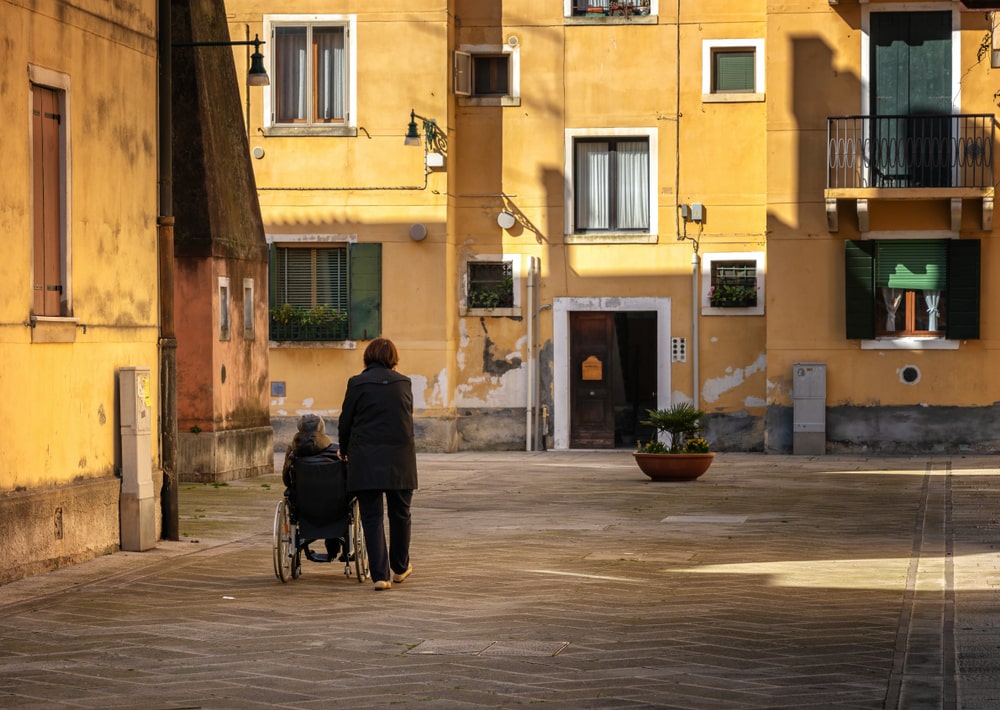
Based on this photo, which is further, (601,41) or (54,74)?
(601,41)

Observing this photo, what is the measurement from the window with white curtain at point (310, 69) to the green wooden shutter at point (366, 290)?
216 centimetres

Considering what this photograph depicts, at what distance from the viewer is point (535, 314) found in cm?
2811

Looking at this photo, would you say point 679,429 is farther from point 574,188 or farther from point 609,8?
point 609,8

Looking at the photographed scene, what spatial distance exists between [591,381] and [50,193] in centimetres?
1610

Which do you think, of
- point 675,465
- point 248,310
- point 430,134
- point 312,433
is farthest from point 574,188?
point 312,433

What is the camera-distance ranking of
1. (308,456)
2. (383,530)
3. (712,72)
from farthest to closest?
(712,72)
(308,456)
(383,530)

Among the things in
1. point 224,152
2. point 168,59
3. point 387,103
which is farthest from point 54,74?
point 387,103

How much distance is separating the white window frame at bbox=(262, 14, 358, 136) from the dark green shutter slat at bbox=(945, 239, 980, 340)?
31.8ft

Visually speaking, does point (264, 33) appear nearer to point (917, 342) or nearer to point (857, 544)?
point (917, 342)

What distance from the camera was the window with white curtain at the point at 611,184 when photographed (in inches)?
1107

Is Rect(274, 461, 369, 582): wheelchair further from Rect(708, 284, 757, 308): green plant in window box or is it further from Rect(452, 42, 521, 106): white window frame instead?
Rect(452, 42, 521, 106): white window frame

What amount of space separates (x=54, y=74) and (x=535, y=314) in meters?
15.8

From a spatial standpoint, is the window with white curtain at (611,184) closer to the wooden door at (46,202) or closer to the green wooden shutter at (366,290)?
the green wooden shutter at (366,290)

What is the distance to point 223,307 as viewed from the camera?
2173 cm
